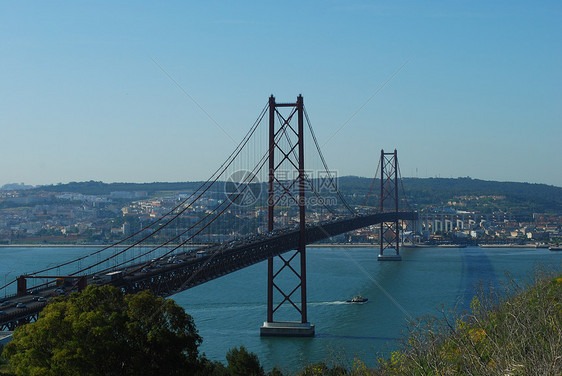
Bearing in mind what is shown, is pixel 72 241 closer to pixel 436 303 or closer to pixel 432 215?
pixel 432 215

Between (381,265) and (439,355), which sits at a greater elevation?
(439,355)

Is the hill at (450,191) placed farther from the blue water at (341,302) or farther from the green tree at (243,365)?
the green tree at (243,365)

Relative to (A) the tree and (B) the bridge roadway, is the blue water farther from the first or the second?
(A) the tree

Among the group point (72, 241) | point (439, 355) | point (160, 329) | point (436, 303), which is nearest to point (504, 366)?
point (439, 355)

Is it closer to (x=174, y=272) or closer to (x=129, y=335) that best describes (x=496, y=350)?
(x=129, y=335)

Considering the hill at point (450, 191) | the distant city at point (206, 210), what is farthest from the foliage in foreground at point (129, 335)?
the hill at point (450, 191)

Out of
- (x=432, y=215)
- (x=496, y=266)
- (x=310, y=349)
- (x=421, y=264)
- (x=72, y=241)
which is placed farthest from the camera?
(x=432, y=215)

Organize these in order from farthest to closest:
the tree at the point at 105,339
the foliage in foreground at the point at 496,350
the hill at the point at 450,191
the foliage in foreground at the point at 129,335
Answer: the hill at the point at 450,191, the tree at the point at 105,339, the foliage in foreground at the point at 129,335, the foliage in foreground at the point at 496,350
